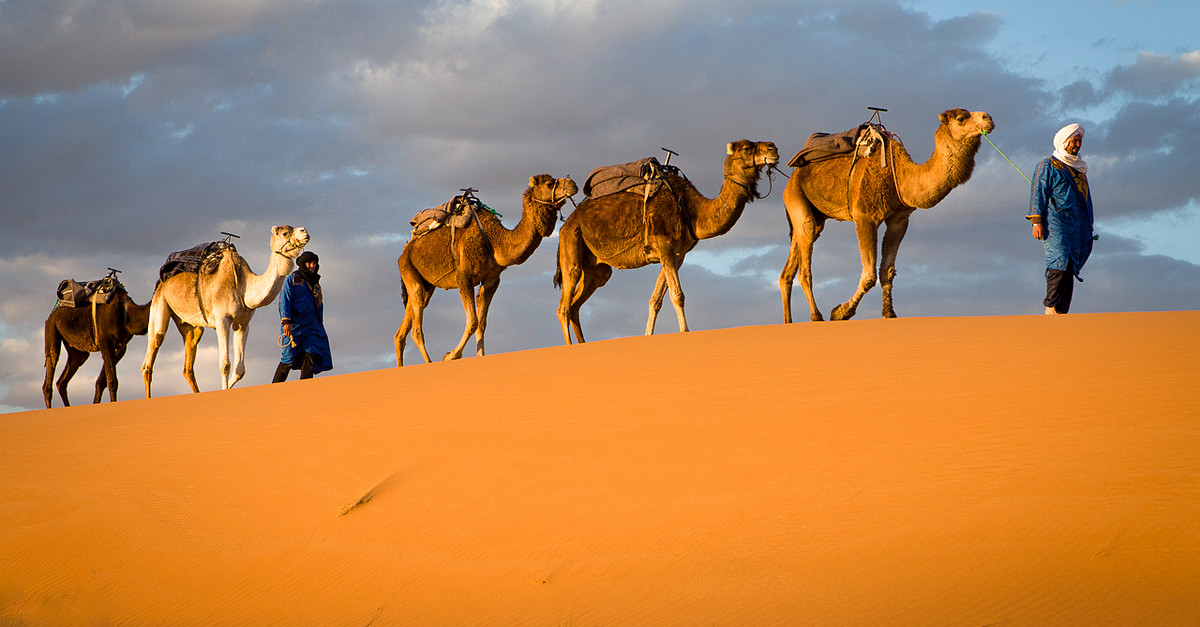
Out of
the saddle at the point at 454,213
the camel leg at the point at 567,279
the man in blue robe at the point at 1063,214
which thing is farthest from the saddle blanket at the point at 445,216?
the man in blue robe at the point at 1063,214

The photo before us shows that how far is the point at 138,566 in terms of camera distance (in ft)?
19.0

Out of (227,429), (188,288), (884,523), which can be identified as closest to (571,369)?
(227,429)

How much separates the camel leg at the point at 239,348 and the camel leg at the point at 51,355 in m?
4.67

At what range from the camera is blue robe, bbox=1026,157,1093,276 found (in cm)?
1015

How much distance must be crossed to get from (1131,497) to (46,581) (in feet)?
19.7

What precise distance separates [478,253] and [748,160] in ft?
14.3

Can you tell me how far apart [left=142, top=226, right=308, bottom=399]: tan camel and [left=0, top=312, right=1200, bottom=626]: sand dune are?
18.1ft

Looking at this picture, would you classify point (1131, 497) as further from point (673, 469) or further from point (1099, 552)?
point (673, 469)

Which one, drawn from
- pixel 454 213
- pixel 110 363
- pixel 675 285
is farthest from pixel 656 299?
pixel 110 363

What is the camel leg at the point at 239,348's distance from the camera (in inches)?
556

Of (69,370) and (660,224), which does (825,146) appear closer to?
(660,224)

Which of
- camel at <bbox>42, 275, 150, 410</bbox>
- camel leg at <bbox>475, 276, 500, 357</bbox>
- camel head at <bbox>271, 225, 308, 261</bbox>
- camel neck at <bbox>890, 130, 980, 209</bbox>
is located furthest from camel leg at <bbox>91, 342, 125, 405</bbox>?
camel neck at <bbox>890, 130, 980, 209</bbox>

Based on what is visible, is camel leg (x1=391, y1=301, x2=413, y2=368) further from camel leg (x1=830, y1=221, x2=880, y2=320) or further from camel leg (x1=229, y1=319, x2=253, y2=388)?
camel leg (x1=830, y1=221, x2=880, y2=320)

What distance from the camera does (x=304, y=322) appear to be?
41.3ft
